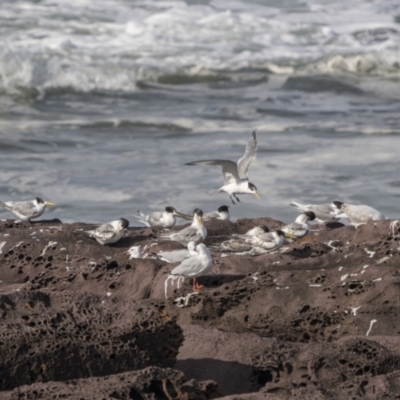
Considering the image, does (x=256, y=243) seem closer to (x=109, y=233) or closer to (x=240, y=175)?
(x=109, y=233)

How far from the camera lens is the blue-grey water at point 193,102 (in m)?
14.2

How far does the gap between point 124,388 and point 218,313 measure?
6.77 ft

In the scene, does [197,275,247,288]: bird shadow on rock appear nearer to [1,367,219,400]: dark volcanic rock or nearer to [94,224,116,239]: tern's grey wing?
[94,224,116,239]: tern's grey wing

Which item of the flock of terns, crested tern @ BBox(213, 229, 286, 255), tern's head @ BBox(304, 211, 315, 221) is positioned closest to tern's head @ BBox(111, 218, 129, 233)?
the flock of terns

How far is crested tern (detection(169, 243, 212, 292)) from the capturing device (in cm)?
660

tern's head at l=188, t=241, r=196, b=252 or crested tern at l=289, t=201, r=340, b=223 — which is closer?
tern's head at l=188, t=241, r=196, b=252

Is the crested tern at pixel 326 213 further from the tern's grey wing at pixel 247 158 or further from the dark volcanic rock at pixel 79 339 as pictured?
the dark volcanic rock at pixel 79 339

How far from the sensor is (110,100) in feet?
72.0

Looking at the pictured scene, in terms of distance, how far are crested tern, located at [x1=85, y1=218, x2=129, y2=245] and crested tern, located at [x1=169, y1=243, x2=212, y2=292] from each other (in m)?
1.29

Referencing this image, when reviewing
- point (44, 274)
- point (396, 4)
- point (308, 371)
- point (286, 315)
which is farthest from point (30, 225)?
point (396, 4)

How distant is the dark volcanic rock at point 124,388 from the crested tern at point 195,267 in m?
2.19

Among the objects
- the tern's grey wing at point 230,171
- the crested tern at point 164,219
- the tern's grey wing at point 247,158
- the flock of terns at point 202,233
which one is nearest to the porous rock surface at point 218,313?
the flock of terns at point 202,233

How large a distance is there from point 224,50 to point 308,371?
22278 millimetres

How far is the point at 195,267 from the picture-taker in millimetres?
6730
